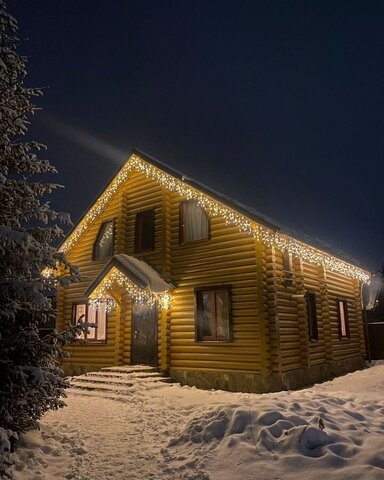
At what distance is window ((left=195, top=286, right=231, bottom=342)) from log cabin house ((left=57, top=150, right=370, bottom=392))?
0.12ft

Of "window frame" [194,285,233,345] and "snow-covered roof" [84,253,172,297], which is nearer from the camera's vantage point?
"window frame" [194,285,233,345]

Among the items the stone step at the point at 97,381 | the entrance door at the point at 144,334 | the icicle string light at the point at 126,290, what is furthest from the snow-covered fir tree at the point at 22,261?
the entrance door at the point at 144,334

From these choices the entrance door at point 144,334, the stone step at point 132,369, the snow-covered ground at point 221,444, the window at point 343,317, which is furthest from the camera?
the window at point 343,317

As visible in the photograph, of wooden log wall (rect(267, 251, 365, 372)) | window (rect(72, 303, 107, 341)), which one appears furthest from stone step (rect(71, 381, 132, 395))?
wooden log wall (rect(267, 251, 365, 372))

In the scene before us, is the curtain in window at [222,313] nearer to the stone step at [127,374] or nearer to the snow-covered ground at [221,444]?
the stone step at [127,374]

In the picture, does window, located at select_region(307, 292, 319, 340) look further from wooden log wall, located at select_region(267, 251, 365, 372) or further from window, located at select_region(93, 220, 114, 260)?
window, located at select_region(93, 220, 114, 260)

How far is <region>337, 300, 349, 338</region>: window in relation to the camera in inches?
715

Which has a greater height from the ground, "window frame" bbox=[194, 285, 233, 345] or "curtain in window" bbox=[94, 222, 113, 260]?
"curtain in window" bbox=[94, 222, 113, 260]

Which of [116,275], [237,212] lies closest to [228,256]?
[237,212]

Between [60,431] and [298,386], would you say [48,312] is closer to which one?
[60,431]

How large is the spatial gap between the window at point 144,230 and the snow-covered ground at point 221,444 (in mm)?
8282

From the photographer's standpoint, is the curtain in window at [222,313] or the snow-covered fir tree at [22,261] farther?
the curtain in window at [222,313]

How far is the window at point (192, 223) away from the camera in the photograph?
14.6m

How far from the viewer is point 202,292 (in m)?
14.0
